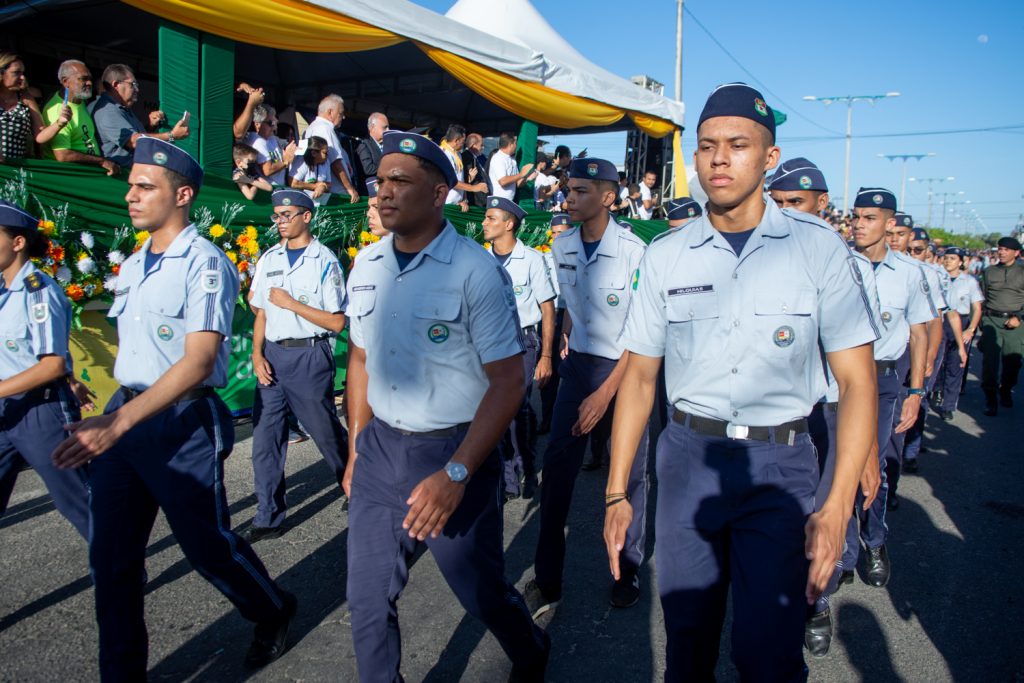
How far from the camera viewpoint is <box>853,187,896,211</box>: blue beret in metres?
4.47

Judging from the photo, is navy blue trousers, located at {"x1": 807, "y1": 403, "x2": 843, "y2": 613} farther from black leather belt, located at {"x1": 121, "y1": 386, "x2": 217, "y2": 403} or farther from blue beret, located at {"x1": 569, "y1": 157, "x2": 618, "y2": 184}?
black leather belt, located at {"x1": 121, "y1": 386, "x2": 217, "y2": 403}

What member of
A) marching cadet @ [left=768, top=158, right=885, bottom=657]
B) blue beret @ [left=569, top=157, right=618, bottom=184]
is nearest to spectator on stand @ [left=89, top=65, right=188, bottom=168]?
blue beret @ [left=569, top=157, right=618, bottom=184]

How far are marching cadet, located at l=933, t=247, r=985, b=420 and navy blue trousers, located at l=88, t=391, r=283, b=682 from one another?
8.21 metres

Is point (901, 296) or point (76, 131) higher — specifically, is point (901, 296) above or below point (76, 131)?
below

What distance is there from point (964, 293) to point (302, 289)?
9134mm

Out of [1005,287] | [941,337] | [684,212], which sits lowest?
[941,337]

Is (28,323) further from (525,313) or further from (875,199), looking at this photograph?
(875,199)

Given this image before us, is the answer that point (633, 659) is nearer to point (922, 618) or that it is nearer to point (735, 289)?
point (922, 618)

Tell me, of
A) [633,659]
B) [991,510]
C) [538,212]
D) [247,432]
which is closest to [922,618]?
[633,659]

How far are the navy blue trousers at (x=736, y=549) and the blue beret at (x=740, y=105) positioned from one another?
0.97m

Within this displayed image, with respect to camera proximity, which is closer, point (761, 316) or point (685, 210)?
point (761, 316)

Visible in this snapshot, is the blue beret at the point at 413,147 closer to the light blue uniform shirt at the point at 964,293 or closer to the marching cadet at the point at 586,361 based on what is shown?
the marching cadet at the point at 586,361

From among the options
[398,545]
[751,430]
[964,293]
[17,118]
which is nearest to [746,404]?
[751,430]

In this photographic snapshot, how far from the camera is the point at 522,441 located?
547cm
